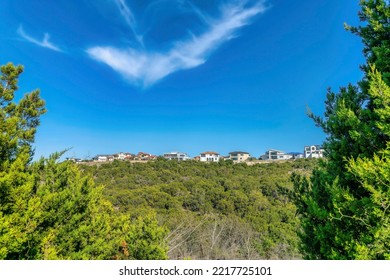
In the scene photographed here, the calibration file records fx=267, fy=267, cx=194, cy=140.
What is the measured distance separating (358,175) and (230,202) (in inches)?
880

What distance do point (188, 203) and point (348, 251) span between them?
894 inches

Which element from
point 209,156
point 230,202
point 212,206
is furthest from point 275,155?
point 212,206

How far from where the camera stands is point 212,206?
2447 centimetres

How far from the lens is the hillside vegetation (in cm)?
1580

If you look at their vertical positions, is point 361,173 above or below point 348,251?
above

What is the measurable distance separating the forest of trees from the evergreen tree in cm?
1

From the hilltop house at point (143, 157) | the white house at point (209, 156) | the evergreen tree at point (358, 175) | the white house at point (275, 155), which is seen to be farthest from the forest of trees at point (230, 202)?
the white house at point (275, 155)

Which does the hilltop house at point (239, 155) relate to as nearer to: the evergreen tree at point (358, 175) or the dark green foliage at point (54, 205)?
the dark green foliage at point (54, 205)

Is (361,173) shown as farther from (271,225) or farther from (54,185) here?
(271,225)

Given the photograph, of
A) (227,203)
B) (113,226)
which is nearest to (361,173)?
(113,226)

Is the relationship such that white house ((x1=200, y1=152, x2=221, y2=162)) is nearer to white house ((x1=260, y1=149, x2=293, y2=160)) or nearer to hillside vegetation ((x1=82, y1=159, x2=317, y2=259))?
white house ((x1=260, y1=149, x2=293, y2=160))

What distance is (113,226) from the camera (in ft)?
42.4

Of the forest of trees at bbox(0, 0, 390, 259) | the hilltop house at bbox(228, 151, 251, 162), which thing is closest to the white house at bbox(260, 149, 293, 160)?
the hilltop house at bbox(228, 151, 251, 162)
